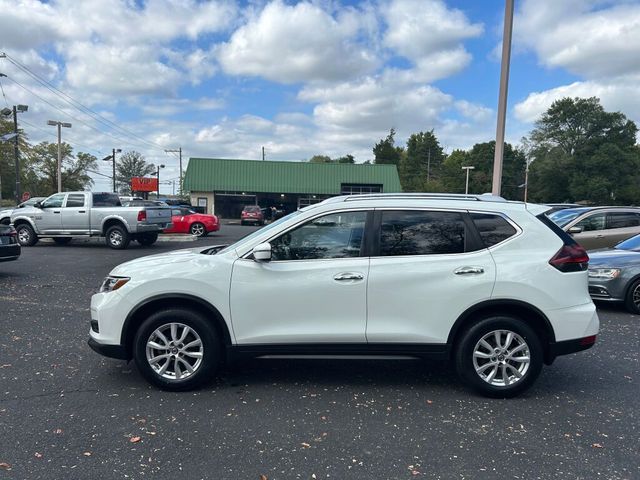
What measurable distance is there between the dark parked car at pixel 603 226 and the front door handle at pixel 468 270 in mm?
8657

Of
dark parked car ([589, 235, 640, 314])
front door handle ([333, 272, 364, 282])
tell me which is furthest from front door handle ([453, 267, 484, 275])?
dark parked car ([589, 235, 640, 314])

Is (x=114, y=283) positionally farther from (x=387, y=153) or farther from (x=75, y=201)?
(x=387, y=153)

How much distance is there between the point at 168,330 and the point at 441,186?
284ft

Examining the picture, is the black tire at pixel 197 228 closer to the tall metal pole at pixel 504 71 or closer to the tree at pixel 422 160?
the tall metal pole at pixel 504 71

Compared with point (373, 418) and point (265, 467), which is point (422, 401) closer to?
point (373, 418)

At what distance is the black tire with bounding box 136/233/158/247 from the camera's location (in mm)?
17241

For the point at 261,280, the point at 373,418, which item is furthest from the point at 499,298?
the point at 261,280

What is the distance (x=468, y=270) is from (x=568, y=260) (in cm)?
89

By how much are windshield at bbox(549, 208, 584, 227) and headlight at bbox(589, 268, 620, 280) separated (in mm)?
4356

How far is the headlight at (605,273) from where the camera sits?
769 cm

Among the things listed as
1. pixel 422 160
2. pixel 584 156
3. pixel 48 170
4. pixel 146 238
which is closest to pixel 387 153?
pixel 422 160

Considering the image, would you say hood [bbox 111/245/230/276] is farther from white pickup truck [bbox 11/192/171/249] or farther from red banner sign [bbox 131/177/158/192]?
red banner sign [bbox 131/177/158/192]

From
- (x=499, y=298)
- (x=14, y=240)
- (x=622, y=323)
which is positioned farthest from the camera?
(x=14, y=240)

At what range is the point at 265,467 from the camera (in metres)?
3.16
